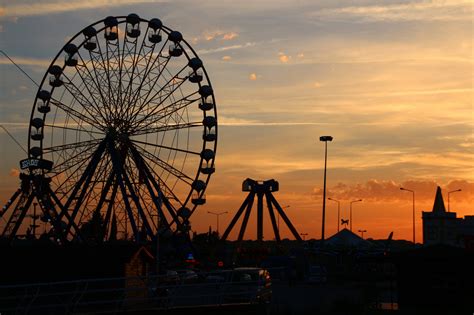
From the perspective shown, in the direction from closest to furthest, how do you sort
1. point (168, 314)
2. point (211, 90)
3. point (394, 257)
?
point (168, 314) → point (394, 257) → point (211, 90)

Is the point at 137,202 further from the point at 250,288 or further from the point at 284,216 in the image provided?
the point at 284,216

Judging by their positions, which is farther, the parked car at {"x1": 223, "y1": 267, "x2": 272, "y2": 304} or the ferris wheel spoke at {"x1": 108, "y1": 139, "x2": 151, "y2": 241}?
the ferris wheel spoke at {"x1": 108, "y1": 139, "x2": 151, "y2": 241}

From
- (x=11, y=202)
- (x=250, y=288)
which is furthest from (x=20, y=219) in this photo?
(x=250, y=288)

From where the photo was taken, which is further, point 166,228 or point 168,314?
point 166,228

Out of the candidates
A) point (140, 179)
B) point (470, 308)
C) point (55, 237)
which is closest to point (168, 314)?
point (470, 308)

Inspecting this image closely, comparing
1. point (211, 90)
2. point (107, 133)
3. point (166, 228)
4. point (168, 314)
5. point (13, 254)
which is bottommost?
point (168, 314)

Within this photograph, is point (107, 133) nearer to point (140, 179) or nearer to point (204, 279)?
point (140, 179)

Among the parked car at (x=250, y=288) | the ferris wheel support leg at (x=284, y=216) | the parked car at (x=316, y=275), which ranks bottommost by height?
the parked car at (x=250, y=288)

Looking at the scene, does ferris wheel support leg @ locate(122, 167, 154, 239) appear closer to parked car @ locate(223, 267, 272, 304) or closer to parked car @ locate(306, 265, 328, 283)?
parked car @ locate(306, 265, 328, 283)

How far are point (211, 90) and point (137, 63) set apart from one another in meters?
6.36

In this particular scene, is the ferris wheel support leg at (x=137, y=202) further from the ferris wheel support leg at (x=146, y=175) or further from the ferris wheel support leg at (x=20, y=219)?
the ferris wheel support leg at (x=20, y=219)

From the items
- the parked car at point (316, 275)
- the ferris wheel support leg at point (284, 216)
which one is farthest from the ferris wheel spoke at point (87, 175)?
the ferris wheel support leg at point (284, 216)

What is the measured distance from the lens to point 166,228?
217 ft

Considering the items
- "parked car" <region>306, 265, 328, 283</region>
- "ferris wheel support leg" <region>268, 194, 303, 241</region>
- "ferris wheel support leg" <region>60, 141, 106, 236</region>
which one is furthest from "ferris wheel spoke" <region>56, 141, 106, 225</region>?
"ferris wheel support leg" <region>268, 194, 303, 241</region>
